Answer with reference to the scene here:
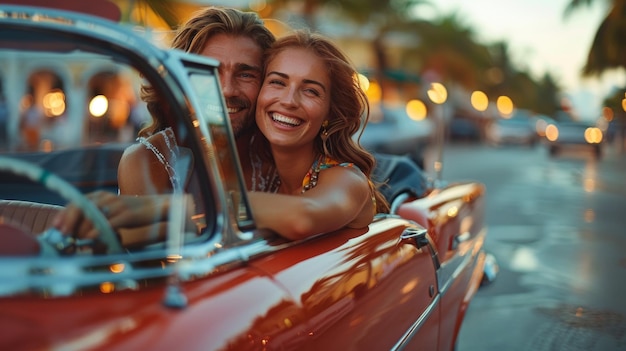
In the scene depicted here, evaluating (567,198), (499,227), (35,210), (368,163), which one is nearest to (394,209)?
(368,163)

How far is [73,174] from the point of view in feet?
11.3

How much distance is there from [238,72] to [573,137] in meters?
29.0

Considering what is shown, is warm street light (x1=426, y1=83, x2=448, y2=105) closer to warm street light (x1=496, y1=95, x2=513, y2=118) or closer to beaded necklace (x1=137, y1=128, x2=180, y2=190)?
beaded necklace (x1=137, y1=128, x2=180, y2=190)

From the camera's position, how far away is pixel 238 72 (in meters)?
2.79

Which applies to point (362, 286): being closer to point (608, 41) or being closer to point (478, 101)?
point (608, 41)

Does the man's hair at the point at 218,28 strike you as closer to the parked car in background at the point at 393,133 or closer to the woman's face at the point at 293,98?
the woman's face at the point at 293,98

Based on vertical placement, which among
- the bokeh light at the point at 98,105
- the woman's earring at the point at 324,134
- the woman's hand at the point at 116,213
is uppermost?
the bokeh light at the point at 98,105

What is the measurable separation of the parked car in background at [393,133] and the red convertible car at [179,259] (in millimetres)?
16920

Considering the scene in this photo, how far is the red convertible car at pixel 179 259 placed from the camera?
1.33 m

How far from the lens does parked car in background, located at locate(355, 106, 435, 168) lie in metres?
20.3

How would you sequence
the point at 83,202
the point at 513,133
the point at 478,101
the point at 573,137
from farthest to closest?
the point at 478,101 < the point at 513,133 < the point at 573,137 < the point at 83,202

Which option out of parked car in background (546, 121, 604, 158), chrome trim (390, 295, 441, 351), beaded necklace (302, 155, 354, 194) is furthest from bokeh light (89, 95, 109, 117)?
parked car in background (546, 121, 604, 158)

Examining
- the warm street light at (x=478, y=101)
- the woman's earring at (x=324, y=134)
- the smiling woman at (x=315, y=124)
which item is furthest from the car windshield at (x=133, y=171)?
the warm street light at (x=478, y=101)

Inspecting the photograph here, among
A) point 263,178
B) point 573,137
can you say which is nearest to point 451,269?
point 263,178
